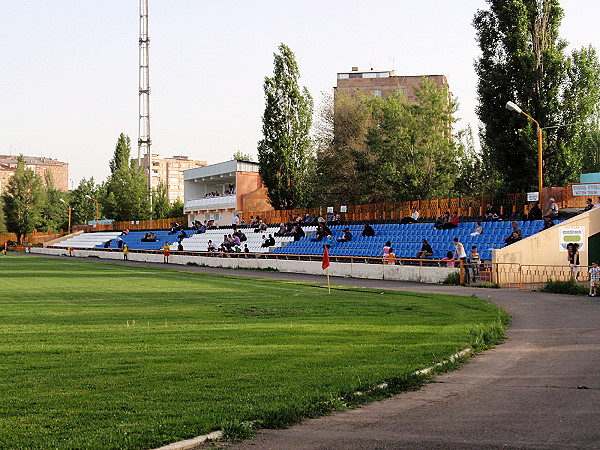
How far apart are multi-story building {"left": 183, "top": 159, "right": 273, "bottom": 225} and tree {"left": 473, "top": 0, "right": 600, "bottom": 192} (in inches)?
1350

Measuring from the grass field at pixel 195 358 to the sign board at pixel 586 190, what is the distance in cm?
1321

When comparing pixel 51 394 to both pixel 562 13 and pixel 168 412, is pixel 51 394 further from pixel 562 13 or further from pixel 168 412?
pixel 562 13

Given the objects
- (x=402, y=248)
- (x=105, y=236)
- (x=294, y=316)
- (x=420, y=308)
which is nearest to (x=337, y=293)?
(x=420, y=308)

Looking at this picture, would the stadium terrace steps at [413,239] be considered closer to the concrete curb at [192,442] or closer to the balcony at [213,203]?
the concrete curb at [192,442]

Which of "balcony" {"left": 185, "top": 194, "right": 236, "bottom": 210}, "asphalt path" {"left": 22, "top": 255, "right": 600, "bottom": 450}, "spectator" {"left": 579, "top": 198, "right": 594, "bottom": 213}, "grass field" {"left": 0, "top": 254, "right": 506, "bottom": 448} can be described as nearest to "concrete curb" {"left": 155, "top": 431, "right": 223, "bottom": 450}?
"grass field" {"left": 0, "top": 254, "right": 506, "bottom": 448}

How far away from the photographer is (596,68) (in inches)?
1417

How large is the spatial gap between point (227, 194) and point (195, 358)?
65.4 metres

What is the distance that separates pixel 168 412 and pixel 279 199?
53.9 meters

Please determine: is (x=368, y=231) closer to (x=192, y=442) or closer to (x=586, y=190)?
(x=586, y=190)

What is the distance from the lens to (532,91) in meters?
35.7

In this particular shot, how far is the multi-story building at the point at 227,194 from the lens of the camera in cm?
7219

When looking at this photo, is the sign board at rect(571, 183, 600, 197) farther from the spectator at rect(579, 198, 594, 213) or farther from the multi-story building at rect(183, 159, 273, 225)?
the multi-story building at rect(183, 159, 273, 225)

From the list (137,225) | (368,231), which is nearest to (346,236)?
(368,231)

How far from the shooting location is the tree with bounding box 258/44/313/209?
60219mm
